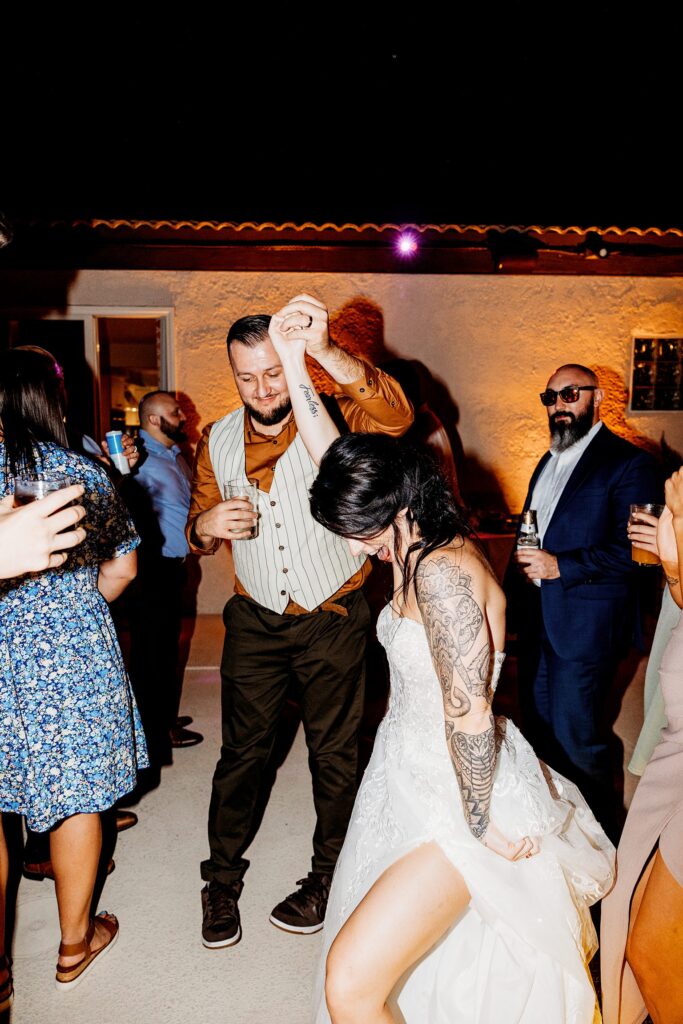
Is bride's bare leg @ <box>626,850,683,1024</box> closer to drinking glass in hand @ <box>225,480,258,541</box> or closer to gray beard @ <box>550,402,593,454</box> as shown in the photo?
drinking glass in hand @ <box>225,480,258,541</box>

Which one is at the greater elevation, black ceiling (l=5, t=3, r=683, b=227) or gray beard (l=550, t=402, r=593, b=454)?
black ceiling (l=5, t=3, r=683, b=227)

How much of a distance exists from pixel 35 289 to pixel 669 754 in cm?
667

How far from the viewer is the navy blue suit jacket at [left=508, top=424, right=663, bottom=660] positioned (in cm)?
312

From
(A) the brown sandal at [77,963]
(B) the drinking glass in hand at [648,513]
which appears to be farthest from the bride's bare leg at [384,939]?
(B) the drinking glass in hand at [648,513]

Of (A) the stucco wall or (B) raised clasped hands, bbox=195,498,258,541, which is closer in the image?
(B) raised clasped hands, bbox=195,498,258,541

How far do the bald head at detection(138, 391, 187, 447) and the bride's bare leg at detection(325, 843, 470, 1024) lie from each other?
143 inches

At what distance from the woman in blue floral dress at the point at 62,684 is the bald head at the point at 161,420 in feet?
7.57

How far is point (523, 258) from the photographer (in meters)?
6.42

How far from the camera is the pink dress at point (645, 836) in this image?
185 centimetres

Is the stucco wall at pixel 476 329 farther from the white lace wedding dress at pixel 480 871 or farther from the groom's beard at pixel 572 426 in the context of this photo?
the white lace wedding dress at pixel 480 871

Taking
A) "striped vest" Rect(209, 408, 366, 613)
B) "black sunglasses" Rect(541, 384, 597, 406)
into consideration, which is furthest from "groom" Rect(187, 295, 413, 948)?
"black sunglasses" Rect(541, 384, 597, 406)

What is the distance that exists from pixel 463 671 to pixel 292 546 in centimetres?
104

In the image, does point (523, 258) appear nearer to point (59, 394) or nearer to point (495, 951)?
point (59, 394)

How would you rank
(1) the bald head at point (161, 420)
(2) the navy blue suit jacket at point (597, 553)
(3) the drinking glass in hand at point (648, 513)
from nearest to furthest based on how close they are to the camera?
(3) the drinking glass in hand at point (648, 513), (2) the navy blue suit jacket at point (597, 553), (1) the bald head at point (161, 420)
